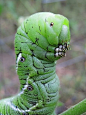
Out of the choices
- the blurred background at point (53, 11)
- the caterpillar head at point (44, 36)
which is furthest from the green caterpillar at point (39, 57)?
the blurred background at point (53, 11)

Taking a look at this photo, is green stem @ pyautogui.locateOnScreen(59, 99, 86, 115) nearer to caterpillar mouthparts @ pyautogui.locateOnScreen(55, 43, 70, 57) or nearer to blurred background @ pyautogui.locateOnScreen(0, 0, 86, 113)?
caterpillar mouthparts @ pyautogui.locateOnScreen(55, 43, 70, 57)

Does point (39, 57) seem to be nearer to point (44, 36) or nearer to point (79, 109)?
point (44, 36)

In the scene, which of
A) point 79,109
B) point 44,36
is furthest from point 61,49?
point 79,109

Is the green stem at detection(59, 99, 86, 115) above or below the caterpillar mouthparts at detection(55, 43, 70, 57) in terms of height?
below

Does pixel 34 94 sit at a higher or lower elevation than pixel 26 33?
lower

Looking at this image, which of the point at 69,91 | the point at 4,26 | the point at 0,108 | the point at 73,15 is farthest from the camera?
the point at 4,26

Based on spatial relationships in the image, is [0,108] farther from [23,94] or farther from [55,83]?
[55,83]

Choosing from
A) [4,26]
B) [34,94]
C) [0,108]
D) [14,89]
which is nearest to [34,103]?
[34,94]

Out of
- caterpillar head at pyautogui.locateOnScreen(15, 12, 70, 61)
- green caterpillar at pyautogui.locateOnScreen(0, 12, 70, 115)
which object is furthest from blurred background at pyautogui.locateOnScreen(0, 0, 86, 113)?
caterpillar head at pyautogui.locateOnScreen(15, 12, 70, 61)

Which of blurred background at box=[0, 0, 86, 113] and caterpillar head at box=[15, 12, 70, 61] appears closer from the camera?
caterpillar head at box=[15, 12, 70, 61]
